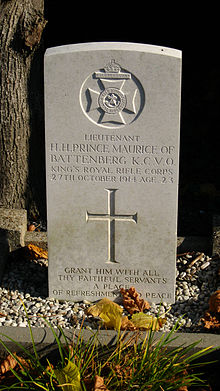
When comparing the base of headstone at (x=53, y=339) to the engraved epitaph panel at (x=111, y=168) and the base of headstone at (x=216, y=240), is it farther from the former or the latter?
the base of headstone at (x=216, y=240)

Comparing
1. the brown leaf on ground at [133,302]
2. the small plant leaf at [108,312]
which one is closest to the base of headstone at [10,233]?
the small plant leaf at [108,312]

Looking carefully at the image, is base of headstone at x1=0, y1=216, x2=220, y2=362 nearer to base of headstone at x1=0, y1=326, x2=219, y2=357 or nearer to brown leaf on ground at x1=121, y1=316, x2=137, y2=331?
base of headstone at x1=0, y1=326, x2=219, y2=357

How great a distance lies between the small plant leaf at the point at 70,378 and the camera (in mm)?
2648

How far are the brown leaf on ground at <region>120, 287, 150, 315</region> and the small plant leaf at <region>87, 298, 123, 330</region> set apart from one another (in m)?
0.12

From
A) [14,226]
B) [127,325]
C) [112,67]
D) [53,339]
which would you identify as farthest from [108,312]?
[112,67]

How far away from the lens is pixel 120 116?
3.53 metres

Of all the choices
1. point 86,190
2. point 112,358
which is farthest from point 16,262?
point 112,358

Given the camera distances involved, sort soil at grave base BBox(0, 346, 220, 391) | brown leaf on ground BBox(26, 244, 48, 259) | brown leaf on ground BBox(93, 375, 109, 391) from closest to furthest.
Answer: brown leaf on ground BBox(93, 375, 109, 391)
soil at grave base BBox(0, 346, 220, 391)
brown leaf on ground BBox(26, 244, 48, 259)

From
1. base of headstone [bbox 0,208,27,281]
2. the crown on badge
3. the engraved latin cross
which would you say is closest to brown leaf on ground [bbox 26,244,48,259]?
base of headstone [bbox 0,208,27,281]

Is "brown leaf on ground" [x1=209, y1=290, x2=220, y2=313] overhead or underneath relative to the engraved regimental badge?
underneath

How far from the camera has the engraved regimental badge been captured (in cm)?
346

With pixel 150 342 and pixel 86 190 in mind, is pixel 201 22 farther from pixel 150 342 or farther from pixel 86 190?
pixel 150 342

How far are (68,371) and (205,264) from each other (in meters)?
1.95

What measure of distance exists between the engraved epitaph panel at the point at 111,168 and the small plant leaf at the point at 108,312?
0.22 meters
